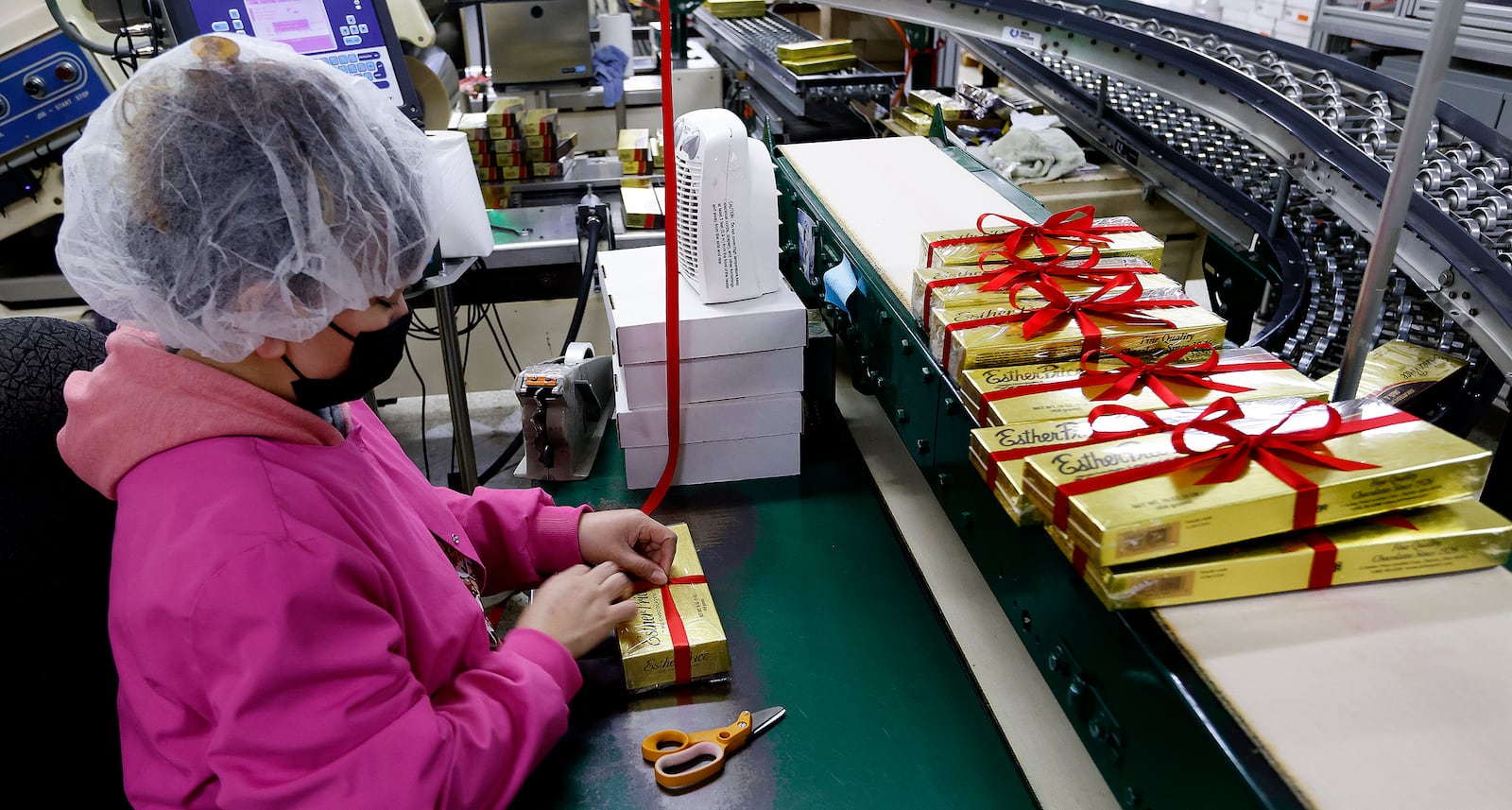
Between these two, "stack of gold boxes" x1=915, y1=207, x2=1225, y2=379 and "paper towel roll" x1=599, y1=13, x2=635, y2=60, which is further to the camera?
"paper towel roll" x1=599, y1=13, x2=635, y2=60

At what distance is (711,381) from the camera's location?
147 centimetres

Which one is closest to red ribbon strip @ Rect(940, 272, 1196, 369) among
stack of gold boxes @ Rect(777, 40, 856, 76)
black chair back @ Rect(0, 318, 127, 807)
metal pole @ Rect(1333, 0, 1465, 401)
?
metal pole @ Rect(1333, 0, 1465, 401)

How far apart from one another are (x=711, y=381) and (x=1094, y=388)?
652mm

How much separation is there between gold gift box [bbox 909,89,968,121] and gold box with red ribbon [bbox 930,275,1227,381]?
69.0 inches

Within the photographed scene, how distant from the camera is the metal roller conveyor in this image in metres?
1.39

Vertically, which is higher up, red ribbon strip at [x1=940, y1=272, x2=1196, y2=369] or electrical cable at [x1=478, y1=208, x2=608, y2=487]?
red ribbon strip at [x1=940, y1=272, x2=1196, y2=369]

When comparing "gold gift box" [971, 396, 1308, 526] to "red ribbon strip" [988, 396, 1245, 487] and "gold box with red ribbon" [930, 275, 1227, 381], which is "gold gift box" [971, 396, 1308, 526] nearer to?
"red ribbon strip" [988, 396, 1245, 487]

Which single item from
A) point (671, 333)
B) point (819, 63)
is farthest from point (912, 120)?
point (671, 333)

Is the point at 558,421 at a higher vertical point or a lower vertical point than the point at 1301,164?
lower

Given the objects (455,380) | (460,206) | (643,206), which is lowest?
(455,380)

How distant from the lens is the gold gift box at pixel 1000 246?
1266 millimetres

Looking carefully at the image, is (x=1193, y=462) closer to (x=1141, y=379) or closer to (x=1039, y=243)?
(x=1141, y=379)

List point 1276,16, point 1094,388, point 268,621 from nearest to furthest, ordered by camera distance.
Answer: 1. point 268,621
2. point 1094,388
3. point 1276,16

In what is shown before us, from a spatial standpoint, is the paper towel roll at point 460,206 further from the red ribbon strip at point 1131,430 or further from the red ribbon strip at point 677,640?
the red ribbon strip at point 1131,430
